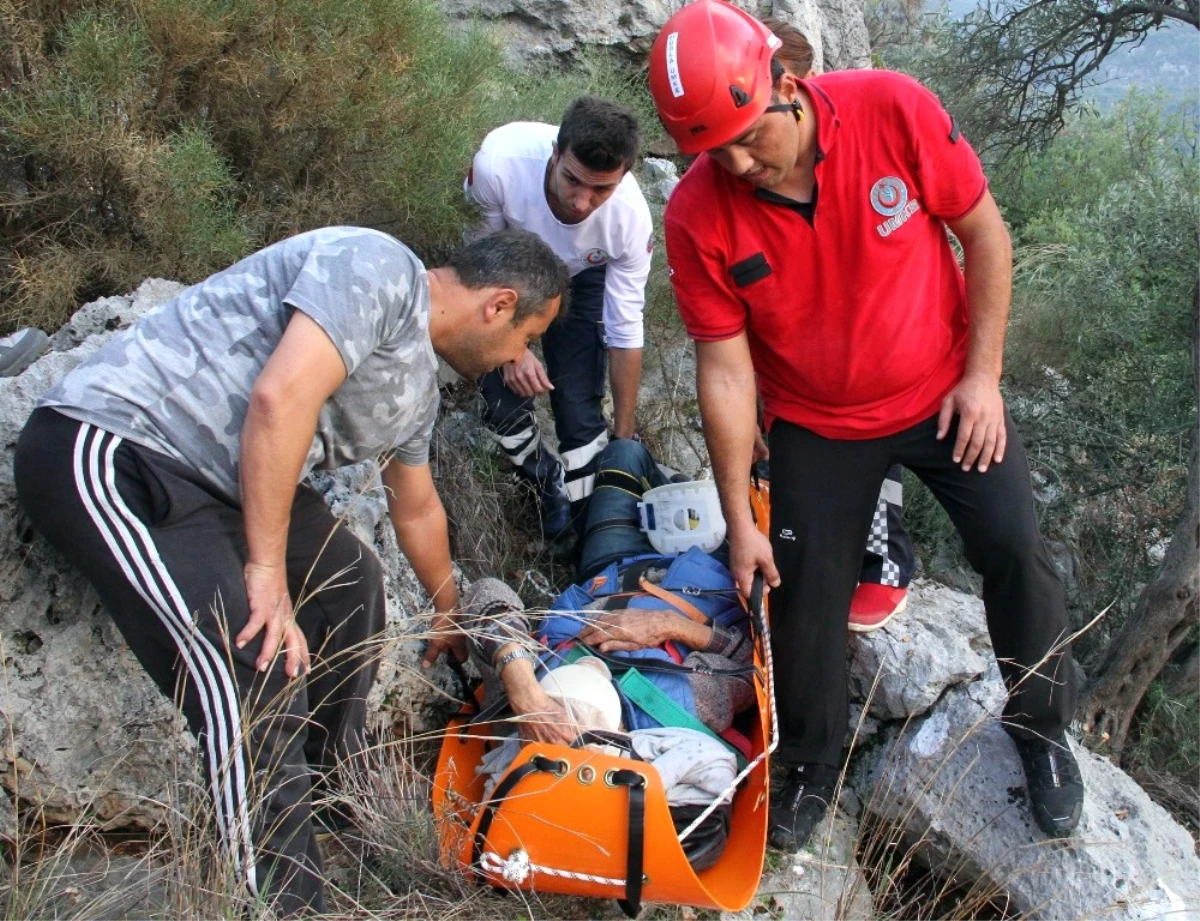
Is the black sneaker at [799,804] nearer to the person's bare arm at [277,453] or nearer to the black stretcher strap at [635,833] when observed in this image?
the black stretcher strap at [635,833]

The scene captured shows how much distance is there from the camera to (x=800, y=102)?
288 centimetres

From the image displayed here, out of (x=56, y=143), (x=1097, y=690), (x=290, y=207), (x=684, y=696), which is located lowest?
(x=1097, y=690)

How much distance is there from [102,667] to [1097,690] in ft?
12.4

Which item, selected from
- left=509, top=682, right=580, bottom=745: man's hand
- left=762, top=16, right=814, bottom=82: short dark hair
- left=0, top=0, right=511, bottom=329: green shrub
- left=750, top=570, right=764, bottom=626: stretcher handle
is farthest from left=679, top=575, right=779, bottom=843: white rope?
left=0, top=0, right=511, bottom=329: green shrub

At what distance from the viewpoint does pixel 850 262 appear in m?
2.96

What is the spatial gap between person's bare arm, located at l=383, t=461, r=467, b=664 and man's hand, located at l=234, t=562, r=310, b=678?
0.63 meters

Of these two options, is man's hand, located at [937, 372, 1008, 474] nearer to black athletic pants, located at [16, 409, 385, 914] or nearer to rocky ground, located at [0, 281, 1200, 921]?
rocky ground, located at [0, 281, 1200, 921]

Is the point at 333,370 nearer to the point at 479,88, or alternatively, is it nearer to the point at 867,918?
the point at 867,918

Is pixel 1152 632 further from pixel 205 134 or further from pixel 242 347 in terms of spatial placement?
pixel 205 134

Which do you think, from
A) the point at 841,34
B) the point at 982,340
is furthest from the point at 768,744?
the point at 841,34

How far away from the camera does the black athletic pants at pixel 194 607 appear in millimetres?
2342

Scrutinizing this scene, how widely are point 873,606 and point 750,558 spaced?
3.00 feet

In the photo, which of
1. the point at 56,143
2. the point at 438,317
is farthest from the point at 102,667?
the point at 56,143

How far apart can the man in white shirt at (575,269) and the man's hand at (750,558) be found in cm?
156
